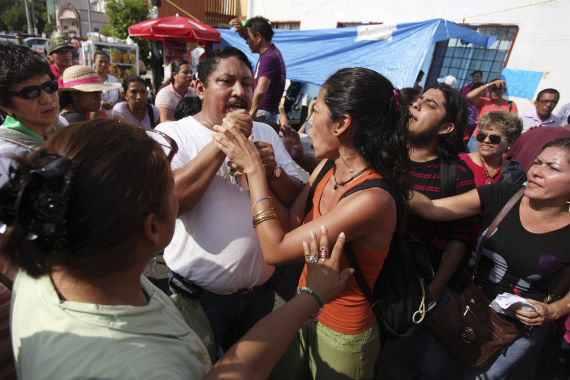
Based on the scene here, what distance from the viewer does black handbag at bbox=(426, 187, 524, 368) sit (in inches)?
71.5

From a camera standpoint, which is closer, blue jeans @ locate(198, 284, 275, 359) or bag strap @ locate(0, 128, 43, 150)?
blue jeans @ locate(198, 284, 275, 359)

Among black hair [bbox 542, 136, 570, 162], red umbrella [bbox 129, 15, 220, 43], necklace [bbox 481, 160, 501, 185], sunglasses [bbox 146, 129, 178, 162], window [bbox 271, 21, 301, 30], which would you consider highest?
window [bbox 271, 21, 301, 30]

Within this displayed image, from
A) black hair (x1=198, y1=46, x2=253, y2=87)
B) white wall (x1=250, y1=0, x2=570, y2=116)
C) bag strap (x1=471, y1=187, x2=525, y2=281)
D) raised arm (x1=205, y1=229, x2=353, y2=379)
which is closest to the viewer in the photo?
raised arm (x1=205, y1=229, x2=353, y2=379)

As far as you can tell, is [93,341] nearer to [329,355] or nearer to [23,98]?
[329,355]

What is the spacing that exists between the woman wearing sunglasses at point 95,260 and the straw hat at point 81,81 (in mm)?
3072

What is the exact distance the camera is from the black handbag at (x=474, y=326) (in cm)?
182

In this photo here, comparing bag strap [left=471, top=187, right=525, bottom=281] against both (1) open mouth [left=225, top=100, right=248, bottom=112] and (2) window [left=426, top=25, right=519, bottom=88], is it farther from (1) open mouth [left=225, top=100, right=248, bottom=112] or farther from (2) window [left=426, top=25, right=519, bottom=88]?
(2) window [left=426, top=25, right=519, bottom=88]

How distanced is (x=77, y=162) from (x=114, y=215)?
0.15 metres

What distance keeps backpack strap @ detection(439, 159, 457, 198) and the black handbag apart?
322 mm

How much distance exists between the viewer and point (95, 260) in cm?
79

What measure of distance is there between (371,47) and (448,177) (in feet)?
16.9

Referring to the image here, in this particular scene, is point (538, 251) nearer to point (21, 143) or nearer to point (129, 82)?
point (21, 143)

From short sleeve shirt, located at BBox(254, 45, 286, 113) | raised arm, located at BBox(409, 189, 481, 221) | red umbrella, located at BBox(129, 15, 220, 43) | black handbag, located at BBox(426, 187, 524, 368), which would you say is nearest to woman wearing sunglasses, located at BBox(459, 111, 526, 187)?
raised arm, located at BBox(409, 189, 481, 221)

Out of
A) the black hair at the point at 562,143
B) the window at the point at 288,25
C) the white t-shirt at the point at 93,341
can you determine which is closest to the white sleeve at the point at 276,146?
the white t-shirt at the point at 93,341
